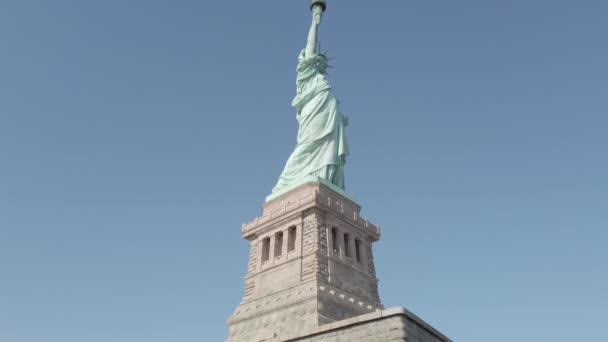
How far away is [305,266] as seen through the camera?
34.7 m

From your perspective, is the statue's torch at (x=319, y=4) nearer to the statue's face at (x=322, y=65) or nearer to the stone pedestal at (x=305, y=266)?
the statue's face at (x=322, y=65)

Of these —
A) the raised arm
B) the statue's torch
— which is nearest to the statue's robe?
the raised arm

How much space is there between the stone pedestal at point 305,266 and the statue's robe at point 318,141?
199 centimetres

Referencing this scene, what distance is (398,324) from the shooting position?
455 inches

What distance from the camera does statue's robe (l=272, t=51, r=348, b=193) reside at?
41.5 metres

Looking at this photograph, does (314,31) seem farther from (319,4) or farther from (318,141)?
(318,141)

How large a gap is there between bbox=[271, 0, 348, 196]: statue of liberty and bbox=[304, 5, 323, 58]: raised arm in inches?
41.2

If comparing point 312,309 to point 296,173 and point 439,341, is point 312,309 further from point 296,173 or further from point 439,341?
point 439,341

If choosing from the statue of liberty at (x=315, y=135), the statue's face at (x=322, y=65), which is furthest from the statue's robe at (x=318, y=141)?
the statue's face at (x=322, y=65)

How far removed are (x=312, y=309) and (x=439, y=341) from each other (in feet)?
64.1

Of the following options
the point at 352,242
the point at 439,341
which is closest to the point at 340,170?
the point at 352,242

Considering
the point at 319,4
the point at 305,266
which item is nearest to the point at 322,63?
the point at 319,4

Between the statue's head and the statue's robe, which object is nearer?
the statue's robe

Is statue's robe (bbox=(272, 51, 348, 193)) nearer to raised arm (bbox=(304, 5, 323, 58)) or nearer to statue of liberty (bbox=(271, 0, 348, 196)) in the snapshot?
statue of liberty (bbox=(271, 0, 348, 196))
